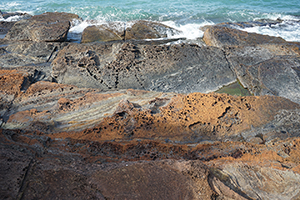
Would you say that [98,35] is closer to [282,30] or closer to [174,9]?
[174,9]

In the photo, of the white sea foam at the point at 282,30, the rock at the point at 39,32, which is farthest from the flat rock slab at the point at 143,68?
the white sea foam at the point at 282,30

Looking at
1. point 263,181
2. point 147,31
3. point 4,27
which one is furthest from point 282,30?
point 4,27

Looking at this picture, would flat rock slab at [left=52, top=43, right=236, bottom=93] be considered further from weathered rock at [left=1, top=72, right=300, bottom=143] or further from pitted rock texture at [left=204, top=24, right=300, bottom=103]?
weathered rock at [left=1, top=72, right=300, bottom=143]

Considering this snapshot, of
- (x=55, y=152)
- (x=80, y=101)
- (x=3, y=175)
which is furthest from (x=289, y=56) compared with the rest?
(x=3, y=175)

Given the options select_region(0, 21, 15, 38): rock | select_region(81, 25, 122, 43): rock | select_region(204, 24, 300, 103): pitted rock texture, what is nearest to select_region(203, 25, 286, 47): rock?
select_region(204, 24, 300, 103): pitted rock texture

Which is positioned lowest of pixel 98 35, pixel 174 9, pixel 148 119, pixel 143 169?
pixel 148 119

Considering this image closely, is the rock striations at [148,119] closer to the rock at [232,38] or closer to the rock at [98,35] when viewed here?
the rock at [232,38]

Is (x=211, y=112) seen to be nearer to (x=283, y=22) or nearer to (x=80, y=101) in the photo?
(x=80, y=101)
